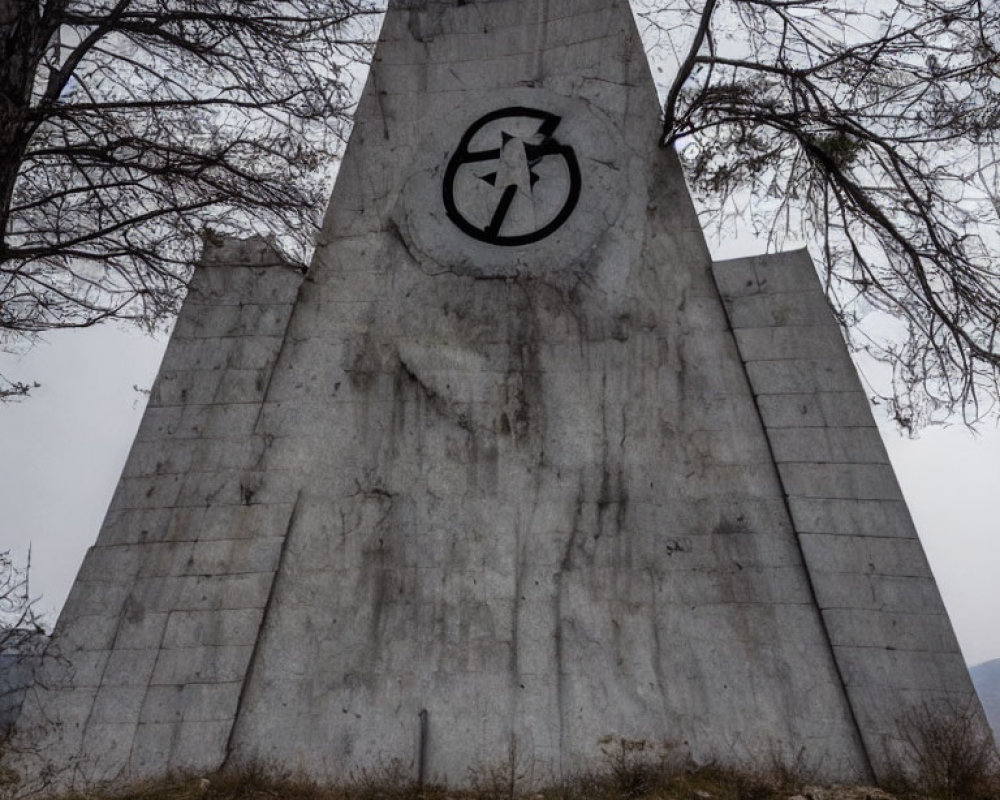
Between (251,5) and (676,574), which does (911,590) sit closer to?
(676,574)

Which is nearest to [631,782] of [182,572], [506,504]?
[506,504]

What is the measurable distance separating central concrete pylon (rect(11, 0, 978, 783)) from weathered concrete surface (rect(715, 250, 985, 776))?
0.08ft

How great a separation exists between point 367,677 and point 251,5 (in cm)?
562

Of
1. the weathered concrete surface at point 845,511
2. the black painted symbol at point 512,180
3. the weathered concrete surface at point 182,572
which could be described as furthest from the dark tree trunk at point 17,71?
the weathered concrete surface at point 845,511

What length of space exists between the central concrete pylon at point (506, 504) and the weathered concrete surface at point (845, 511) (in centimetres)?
2

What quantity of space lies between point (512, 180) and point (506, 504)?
3372 mm

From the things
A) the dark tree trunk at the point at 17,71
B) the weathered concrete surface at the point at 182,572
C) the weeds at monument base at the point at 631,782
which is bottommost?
the weeds at monument base at the point at 631,782

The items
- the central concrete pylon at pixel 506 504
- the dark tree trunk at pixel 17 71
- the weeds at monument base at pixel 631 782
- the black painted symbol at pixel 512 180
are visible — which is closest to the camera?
the weeds at monument base at pixel 631 782

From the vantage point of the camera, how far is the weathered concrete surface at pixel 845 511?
6.42m

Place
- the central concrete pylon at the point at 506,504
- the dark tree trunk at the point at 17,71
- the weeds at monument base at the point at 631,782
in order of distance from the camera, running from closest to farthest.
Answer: the weeds at monument base at the point at 631,782 < the dark tree trunk at the point at 17,71 < the central concrete pylon at the point at 506,504

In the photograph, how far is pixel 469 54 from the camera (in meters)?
9.69

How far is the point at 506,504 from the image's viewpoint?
7.45m

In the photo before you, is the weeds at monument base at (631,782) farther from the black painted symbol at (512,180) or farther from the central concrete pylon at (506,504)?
the black painted symbol at (512,180)

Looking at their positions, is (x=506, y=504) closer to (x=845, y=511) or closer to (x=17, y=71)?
(x=845, y=511)
